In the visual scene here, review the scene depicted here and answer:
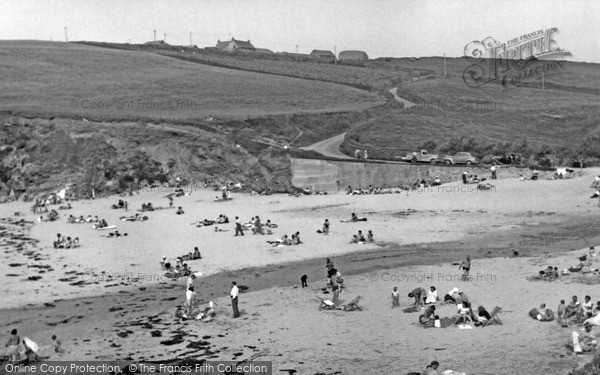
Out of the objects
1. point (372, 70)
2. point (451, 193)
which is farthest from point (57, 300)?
point (372, 70)

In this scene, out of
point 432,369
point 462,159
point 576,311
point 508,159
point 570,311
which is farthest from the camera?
point 462,159

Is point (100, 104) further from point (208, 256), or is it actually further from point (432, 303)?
point (432, 303)

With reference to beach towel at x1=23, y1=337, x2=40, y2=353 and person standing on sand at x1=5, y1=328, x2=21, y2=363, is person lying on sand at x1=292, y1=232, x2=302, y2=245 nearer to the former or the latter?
beach towel at x1=23, y1=337, x2=40, y2=353

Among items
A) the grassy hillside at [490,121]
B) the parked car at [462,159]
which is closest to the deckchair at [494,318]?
the parked car at [462,159]

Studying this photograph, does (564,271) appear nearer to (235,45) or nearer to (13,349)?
(13,349)

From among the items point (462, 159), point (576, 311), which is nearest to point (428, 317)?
point (576, 311)

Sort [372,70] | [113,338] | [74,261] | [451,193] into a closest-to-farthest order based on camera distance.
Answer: [113,338]
[74,261]
[451,193]
[372,70]
